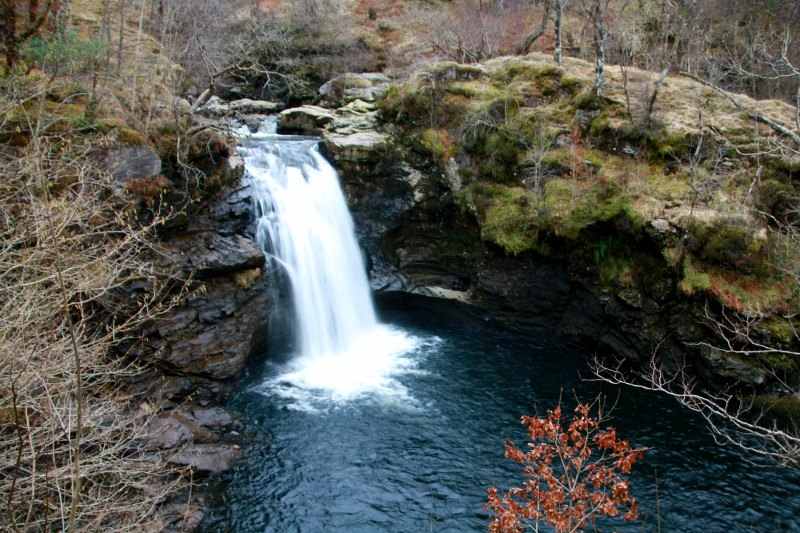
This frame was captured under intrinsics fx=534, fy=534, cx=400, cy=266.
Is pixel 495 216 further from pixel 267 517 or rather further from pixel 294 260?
pixel 267 517

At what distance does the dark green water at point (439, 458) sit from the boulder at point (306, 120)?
33.4 ft

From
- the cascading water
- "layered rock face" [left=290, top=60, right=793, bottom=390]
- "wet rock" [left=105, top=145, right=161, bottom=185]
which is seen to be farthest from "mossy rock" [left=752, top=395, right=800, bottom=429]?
"wet rock" [left=105, top=145, right=161, bottom=185]

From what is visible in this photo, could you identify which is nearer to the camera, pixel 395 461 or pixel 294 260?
pixel 395 461

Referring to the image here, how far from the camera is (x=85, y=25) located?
17078 millimetres

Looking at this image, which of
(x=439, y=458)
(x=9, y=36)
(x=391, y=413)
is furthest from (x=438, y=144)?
(x=9, y=36)

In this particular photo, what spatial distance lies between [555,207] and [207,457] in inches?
454

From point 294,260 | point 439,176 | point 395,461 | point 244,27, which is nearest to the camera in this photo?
point 395,461

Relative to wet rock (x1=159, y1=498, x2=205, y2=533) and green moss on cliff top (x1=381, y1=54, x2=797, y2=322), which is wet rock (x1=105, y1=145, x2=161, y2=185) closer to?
wet rock (x1=159, y1=498, x2=205, y2=533)

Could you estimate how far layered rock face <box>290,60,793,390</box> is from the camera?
13688mm

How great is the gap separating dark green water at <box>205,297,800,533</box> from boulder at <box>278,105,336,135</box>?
10169 millimetres

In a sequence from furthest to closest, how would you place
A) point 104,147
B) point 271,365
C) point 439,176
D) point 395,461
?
point 439,176 → point 271,365 → point 104,147 → point 395,461

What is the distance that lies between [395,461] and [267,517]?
9.04 feet

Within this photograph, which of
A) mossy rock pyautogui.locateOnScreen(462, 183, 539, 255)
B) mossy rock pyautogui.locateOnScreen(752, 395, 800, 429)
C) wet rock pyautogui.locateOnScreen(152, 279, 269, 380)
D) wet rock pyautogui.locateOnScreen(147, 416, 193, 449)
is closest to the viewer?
wet rock pyautogui.locateOnScreen(147, 416, 193, 449)

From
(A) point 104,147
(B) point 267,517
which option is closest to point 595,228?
(B) point 267,517
